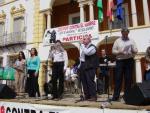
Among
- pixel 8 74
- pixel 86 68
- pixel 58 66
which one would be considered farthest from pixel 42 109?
pixel 8 74

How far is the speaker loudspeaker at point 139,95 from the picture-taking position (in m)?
4.73

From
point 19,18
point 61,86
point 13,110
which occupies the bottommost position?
point 13,110

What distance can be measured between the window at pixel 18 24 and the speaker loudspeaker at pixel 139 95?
48.8 feet

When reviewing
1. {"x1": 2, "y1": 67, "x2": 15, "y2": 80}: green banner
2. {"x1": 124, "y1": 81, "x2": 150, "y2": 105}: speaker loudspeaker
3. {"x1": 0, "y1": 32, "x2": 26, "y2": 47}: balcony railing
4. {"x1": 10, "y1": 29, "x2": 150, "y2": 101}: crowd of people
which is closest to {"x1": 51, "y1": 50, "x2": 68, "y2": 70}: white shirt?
{"x1": 10, "y1": 29, "x2": 150, "y2": 101}: crowd of people

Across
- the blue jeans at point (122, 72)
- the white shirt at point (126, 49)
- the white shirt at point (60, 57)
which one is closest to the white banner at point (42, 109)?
the blue jeans at point (122, 72)

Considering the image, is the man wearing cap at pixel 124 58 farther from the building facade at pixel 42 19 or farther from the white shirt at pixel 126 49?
the building facade at pixel 42 19

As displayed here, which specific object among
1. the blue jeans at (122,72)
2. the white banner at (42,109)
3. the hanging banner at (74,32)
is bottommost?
the white banner at (42,109)

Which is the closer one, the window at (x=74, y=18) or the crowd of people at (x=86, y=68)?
the crowd of people at (x=86, y=68)

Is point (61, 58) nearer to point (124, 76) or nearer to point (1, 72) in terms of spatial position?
point (124, 76)

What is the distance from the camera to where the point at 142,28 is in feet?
44.6

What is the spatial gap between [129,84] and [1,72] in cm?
781

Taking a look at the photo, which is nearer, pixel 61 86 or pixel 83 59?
pixel 83 59

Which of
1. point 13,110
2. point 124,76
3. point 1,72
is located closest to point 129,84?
point 124,76

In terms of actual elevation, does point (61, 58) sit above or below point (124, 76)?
above
